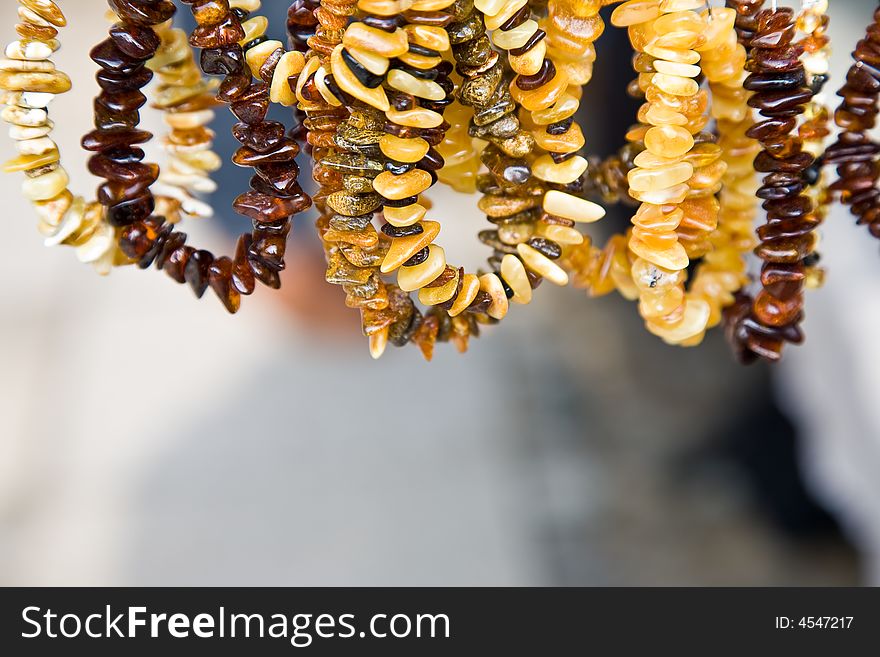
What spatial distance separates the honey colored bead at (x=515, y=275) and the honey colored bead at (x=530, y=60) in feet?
0.33

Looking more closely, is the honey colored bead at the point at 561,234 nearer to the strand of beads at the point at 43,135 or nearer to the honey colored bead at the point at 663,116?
the honey colored bead at the point at 663,116

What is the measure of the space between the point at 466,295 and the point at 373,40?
0.47 feet

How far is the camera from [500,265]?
1.49ft

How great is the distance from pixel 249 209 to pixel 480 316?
15 cm

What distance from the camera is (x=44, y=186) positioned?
432 mm

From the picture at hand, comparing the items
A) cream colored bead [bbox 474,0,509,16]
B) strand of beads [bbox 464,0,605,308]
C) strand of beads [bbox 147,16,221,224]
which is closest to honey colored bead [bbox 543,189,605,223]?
strand of beads [bbox 464,0,605,308]

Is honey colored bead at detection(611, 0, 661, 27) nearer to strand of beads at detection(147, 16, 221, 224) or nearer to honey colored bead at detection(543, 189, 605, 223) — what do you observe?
honey colored bead at detection(543, 189, 605, 223)

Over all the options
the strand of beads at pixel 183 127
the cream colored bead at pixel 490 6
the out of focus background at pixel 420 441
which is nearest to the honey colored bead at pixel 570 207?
the cream colored bead at pixel 490 6

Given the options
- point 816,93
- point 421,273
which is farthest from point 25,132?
point 816,93

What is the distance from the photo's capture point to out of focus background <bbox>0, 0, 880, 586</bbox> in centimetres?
127

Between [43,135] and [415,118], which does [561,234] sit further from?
[43,135]

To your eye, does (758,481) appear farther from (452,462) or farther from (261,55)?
(261,55)
